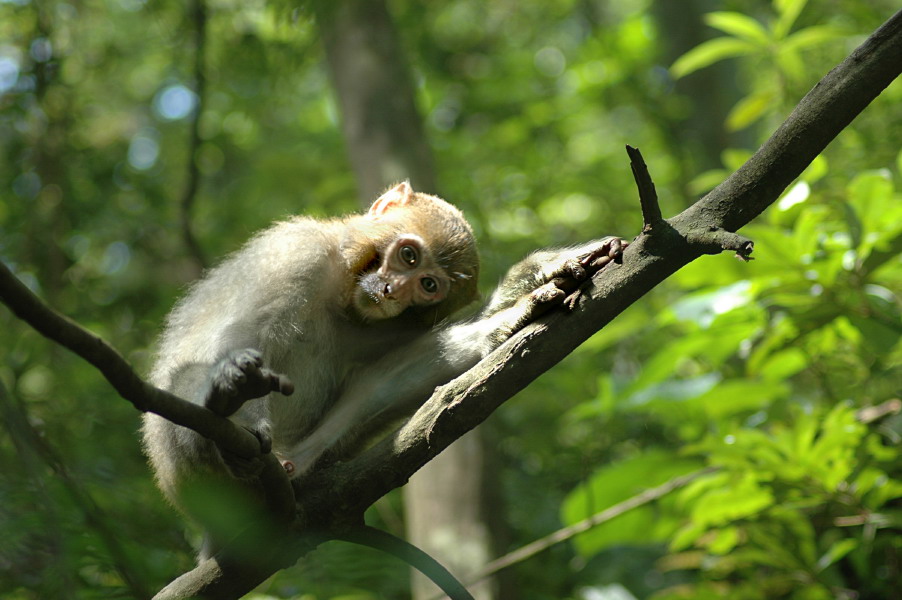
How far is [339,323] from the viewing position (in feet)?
14.3

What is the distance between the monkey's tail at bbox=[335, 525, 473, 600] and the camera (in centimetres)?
296

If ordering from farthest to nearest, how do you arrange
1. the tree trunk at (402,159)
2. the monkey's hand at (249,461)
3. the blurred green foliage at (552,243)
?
the tree trunk at (402,159) < the blurred green foliage at (552,243) < the monkey's hand at (249,461)

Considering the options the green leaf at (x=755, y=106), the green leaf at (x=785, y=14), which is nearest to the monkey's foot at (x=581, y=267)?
the green leaf at (x=785, y=14)

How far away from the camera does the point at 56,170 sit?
5.96 m

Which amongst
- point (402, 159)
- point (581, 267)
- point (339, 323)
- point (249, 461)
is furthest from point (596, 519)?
point (402, 159)

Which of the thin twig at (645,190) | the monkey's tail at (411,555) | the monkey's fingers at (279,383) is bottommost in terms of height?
the monkey's tail at (411,555)

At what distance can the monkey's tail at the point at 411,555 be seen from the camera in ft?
9.71

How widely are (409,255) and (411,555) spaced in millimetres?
1747

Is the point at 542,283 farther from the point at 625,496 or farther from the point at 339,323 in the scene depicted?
the point at 625,496

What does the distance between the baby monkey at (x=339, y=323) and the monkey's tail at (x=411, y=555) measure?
566mm

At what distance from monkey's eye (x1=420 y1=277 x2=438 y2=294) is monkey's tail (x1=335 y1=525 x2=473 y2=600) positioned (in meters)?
1.50

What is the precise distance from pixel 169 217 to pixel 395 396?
4776 mm

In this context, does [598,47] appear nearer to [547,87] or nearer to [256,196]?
[547,87]

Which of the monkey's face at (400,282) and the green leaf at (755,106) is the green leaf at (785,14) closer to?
the green leaf at (755,106)
